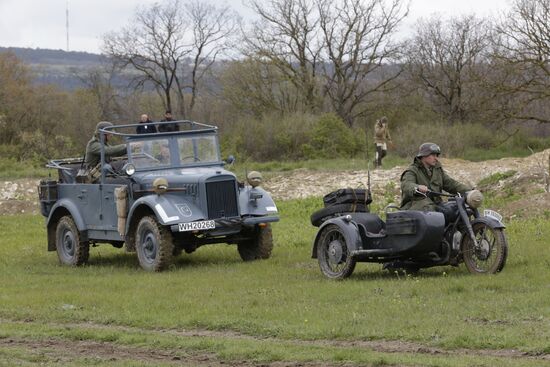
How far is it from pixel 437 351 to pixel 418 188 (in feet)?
15.5

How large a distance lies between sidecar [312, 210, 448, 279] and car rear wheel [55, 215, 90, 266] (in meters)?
5.37

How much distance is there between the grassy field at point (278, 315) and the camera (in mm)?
9875

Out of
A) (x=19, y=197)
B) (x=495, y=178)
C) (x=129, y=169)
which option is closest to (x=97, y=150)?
(x=129, y=169)

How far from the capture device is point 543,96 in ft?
132

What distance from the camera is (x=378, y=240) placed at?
1443cm

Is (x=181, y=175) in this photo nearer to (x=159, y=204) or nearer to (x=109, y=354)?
(x=159, y=204)

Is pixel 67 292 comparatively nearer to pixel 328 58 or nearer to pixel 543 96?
pixel 543 96

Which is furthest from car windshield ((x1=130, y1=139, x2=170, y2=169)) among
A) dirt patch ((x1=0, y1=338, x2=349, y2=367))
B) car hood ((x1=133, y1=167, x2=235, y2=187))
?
dirt patch ((x1=0, y1=338, x2=349, y2=367))

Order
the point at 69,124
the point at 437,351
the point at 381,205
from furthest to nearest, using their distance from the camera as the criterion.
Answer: the point at 69,124 → the point at 381,205 → the point at 437,351

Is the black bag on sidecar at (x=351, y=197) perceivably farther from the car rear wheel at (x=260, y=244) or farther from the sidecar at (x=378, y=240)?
the car rear wheel at (x=260, y=244)

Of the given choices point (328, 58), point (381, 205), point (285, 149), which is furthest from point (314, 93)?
point (381, 205)

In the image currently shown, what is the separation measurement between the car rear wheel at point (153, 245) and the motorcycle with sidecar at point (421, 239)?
309 centimetres

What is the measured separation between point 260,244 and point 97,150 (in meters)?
3.24

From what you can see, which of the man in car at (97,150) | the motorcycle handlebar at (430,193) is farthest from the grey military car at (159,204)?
the motorcycle handlebar at (430,193)
